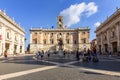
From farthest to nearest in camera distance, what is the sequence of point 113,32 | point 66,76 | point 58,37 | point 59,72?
point 58,37 < point 113,32 < point 59,72 < point 66,76

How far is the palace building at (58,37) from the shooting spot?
3403 inches

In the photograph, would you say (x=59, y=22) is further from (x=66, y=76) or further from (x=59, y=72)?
(x=66, y=76)

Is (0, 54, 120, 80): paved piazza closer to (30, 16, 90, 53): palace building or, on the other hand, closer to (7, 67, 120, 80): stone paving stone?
(7, 67, 120, 80): stone paving stone

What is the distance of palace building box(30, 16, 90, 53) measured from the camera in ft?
284

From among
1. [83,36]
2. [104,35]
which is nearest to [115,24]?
[104,35]

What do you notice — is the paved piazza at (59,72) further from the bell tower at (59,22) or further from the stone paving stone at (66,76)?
the bell tower at (59,22)

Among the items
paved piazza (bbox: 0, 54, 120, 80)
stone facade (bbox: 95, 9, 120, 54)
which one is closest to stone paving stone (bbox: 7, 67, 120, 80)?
paved piazza (bbox: 0, 54, 120, 80)

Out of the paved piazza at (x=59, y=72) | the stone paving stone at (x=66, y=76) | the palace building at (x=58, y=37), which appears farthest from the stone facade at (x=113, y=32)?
the stone paving stone at (x=66, y=76)

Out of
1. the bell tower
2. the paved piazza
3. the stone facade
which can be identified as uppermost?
the bell tower

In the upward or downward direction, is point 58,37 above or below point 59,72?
above

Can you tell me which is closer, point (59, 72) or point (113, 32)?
point (59, 72)

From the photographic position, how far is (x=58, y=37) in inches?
3420

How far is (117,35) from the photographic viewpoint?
148 feet

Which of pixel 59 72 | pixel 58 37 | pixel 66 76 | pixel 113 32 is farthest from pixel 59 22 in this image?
pixel 66 76
